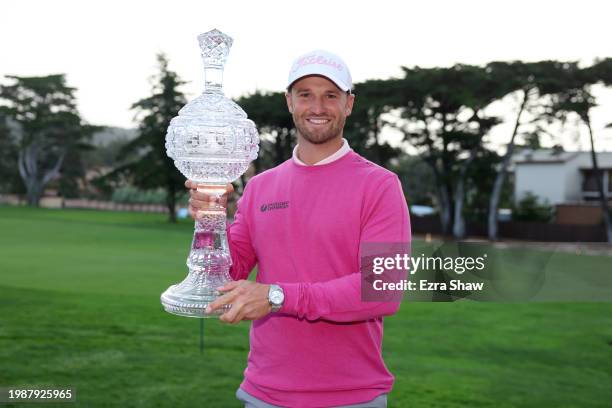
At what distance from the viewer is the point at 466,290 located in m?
3.29

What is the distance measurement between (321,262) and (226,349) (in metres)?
5.94

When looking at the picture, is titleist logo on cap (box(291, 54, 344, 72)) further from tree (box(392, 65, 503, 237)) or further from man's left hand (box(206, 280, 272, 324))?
tree (box(392, 65, 503, 237))

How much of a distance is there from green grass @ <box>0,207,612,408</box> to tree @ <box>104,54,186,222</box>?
3915 cm

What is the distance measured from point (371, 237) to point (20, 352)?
6469 millimetres

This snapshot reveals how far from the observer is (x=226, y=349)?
26.9 feet

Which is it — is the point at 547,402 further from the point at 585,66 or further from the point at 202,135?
the point at 585,66

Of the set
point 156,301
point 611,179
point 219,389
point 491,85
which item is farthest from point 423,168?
point 219,389

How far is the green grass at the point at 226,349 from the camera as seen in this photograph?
6.64 m

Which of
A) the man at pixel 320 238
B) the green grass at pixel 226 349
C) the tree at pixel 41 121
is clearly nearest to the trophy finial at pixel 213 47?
the man at pixel 320 238

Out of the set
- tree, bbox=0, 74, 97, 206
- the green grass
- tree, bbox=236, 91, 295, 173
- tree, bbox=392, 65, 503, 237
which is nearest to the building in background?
tree, bbox=392, 65, 503, 237

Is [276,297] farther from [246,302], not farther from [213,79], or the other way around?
[213,79]

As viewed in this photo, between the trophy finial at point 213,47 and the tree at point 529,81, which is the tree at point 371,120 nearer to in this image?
the tree at point 529,81

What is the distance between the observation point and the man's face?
8.33 feet

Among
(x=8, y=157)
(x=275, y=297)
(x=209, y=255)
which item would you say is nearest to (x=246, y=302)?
(x=275, y=297)
